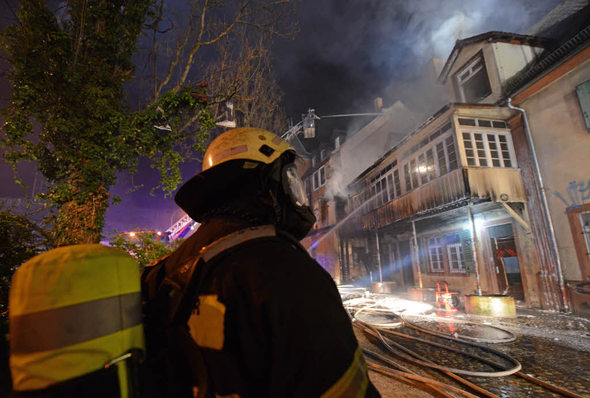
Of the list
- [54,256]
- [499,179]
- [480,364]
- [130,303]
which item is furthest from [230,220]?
[499,179]

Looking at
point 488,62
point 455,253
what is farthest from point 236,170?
point 455,253

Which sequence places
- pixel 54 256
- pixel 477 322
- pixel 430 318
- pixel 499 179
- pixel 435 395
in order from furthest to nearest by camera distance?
pixel 499 179 < pixel 430 318 < pixel 477 322 < pixel 435 395 < pixel 54 256

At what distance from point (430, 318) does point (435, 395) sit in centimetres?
643

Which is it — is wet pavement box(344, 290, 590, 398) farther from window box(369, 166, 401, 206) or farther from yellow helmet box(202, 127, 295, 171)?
window box(369, 166, 401, 206)

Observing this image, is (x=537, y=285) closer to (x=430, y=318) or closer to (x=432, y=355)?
(x=430, y=318)

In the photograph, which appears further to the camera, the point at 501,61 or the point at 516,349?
the point at 501,61

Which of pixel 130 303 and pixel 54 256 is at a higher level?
pixel 54 256

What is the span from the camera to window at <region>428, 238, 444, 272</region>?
1579 cm

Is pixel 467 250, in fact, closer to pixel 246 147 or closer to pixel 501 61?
pixel 501 61

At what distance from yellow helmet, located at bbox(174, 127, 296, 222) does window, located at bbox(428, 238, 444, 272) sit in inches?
Answer: 658

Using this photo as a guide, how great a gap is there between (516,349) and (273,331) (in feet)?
25.9

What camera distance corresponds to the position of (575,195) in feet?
29.9

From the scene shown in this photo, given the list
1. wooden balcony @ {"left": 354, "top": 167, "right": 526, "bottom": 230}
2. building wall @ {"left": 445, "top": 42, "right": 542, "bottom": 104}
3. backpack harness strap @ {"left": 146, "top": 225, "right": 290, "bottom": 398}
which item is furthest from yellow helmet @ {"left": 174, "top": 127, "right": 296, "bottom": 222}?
building wall @ {"left": 445, "top": 42, "right": 542, "bottom": 104}

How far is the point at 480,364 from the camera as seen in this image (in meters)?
5.39
